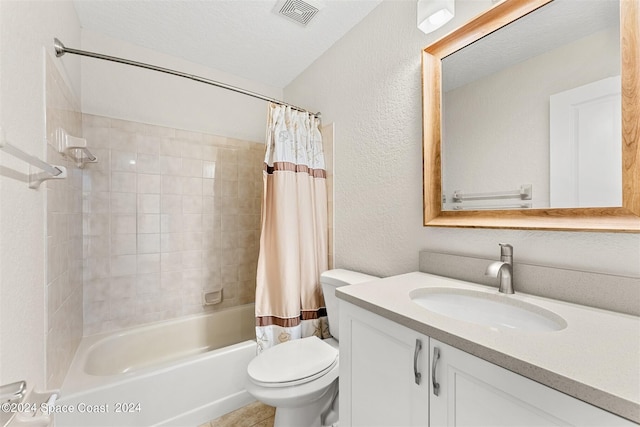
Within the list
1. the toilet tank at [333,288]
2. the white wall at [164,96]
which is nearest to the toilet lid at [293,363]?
the toilet tank at [333,288]

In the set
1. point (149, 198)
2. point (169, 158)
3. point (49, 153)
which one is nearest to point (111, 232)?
point (149, 198)

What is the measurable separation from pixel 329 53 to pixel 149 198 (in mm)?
1746

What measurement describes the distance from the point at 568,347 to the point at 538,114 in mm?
804

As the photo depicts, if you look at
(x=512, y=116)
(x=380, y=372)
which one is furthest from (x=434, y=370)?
(x=512, y=116)

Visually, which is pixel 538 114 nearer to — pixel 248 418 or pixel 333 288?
pixel 333 288

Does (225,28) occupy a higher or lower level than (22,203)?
higher

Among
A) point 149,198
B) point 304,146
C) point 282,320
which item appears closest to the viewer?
point 282,320

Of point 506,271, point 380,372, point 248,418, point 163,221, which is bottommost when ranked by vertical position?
point 248,418

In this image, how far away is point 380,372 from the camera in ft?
2.81

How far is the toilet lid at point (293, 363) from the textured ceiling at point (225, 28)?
1.98m

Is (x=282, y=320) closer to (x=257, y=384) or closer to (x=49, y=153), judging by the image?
(x=257, y=384)

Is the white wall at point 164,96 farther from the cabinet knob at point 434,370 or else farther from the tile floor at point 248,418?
the cabinet knob at point 434,370

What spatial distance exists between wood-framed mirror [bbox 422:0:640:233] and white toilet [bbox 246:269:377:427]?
0.66m

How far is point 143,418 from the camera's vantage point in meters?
1.35
